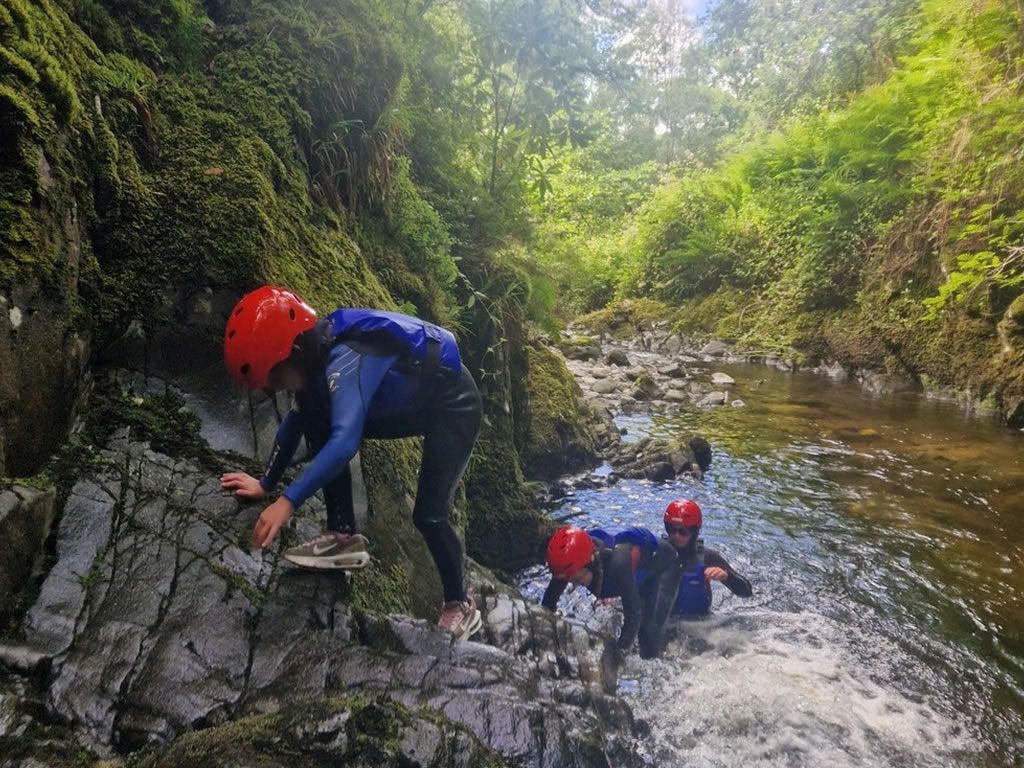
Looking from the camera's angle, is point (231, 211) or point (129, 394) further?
point (231, 211)

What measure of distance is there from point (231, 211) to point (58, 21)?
4.36 feet

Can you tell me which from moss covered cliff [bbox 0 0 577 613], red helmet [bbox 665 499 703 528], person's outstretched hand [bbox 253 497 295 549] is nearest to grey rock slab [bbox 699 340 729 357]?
moss covered cliff [bbox 0 0 577 613]

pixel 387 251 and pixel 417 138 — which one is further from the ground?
pixel 417 138

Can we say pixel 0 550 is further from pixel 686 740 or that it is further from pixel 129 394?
pixel 686 740

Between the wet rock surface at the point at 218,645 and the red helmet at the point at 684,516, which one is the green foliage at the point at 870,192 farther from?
the wet rock surface at the point at 218,645

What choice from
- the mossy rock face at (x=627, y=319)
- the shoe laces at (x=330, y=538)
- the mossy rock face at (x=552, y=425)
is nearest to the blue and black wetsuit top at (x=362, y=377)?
the shoe laces at (x=330, y=538)

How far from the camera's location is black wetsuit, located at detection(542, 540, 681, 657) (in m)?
5.89

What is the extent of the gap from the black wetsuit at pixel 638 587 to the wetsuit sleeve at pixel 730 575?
21.7 inches

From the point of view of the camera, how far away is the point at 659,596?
6219mm

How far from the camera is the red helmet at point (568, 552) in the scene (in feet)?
18.1

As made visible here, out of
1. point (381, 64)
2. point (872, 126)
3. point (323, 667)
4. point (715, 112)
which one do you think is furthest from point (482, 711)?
point (715, 112)

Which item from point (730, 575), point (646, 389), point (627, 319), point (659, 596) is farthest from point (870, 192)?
point (659, 596)

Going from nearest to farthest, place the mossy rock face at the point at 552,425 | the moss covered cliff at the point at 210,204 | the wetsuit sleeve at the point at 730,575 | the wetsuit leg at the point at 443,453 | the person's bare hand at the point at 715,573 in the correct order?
1. the moss covered cliff at the point at 210,204
2. the wetsuit leg at the point at 443,453
3. the person's bare hand at the point at 715,573
4. the wetsuit sleeve at the point at 730,575
5. the mossy rock face at the point at 552,425

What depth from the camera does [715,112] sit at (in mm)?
42156
